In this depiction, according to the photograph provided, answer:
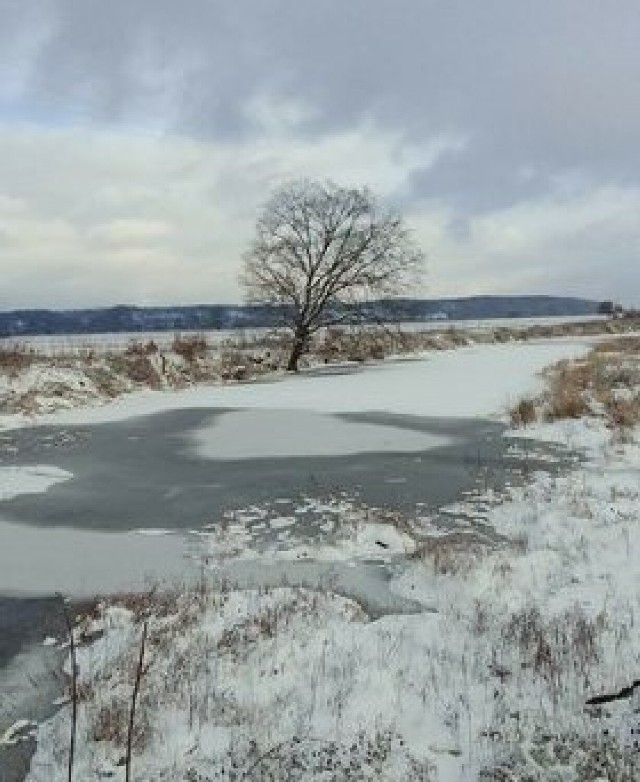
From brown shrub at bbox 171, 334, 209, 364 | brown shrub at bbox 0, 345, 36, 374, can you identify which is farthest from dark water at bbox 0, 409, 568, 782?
brown shrub at bbox 171, 334, 209, 364

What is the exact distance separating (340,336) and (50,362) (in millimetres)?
23364

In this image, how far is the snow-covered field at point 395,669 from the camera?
18.8ft

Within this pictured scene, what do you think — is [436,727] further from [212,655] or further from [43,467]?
[43,467]

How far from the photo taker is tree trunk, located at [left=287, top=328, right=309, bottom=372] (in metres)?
48.2

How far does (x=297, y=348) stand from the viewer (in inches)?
1909

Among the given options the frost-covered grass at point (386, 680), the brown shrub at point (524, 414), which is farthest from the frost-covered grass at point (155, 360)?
the frost-covered grass at point (386, 680)

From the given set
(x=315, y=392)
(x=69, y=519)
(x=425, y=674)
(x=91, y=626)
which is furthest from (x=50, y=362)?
(x=425, y=674)

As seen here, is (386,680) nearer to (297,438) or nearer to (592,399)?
(297,438)

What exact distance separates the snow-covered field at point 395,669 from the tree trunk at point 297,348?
35941 millimetres

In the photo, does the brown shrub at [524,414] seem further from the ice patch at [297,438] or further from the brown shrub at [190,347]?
the brown shrub at [190,347]

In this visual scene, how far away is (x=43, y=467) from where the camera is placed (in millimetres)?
17656

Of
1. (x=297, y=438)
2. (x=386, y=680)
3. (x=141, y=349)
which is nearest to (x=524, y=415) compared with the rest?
(x=297, y=438)

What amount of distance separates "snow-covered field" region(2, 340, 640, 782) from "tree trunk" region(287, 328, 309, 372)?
118 ft

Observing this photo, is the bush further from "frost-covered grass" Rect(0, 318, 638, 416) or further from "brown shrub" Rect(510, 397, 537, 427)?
"frost-covered grass" Rect(0, 318, 638, 416)
